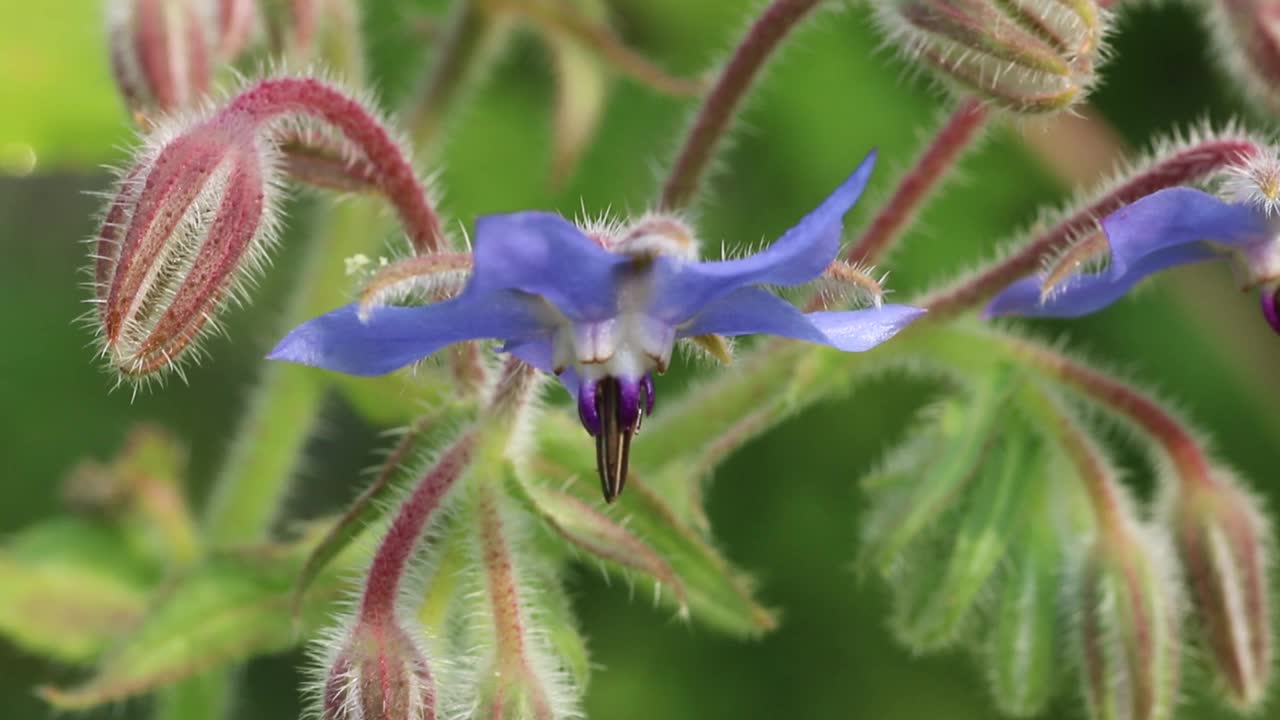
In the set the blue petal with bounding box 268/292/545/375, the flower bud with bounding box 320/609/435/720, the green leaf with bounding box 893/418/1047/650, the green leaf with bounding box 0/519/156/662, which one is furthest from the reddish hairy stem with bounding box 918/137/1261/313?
the green leaf with bounding box 0/519/156/662

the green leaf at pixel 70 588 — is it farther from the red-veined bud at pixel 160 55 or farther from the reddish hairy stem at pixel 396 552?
the reddish hairy stem at pixel 396 552

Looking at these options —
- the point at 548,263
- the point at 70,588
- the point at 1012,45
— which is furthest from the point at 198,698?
the point at 1012,45

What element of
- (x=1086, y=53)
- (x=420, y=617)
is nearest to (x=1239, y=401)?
(x=1086, y=53)

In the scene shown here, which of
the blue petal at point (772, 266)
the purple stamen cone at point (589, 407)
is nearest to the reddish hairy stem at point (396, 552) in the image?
the purple stamen cone at point (589, 407)

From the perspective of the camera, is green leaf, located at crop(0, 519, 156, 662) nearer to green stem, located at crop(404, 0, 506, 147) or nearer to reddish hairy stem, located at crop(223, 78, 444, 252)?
green stem, located at crop(404, 0, 506, 147)

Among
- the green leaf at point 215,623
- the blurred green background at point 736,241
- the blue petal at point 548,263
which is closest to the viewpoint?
the blue petal at point 548,263

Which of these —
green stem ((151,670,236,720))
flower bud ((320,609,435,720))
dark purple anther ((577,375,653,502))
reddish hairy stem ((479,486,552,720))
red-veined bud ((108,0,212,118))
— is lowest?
flower bud ((320,609,435,720))

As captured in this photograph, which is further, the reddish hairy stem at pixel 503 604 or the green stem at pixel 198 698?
the green stem at pixel 198 698
